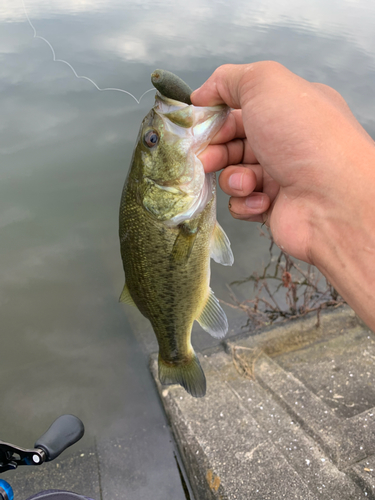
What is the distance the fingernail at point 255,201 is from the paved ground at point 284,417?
1801 mm

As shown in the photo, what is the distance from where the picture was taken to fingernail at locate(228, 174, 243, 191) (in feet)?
6.21

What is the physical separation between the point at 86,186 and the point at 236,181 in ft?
14.8

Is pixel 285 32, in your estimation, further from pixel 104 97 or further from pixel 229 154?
pixel 229 154

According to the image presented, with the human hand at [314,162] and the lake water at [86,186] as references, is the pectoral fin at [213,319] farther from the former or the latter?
the lake water at [86,186]

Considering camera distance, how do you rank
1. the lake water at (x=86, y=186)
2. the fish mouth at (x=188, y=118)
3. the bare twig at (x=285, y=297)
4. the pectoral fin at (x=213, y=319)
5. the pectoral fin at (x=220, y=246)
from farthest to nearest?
the bare twig at (x=285, y=297)
the lake water at (x=86, y=186)
the pectoral fin at (x=213, y=319)
the pectoral fin at (x=220, y=246)
the fish mouth at (x=188, y=118)

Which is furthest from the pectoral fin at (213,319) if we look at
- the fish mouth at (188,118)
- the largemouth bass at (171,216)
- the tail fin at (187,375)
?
the fish mouth at (188,118)

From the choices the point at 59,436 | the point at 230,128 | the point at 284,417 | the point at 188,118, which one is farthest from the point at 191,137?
the point at 284,417

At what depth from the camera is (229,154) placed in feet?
6.62

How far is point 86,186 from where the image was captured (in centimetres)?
584

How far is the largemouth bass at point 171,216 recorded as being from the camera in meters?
1.56

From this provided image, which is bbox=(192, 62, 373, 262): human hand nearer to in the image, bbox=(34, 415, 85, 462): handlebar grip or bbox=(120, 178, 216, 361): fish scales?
bbox=(120, 178, 216, 361): fish scales

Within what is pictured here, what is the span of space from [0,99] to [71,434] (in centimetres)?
781

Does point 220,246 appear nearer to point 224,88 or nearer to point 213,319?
point 213,319

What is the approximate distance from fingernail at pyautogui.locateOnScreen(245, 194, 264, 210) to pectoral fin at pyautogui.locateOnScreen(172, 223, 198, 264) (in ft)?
1.67
